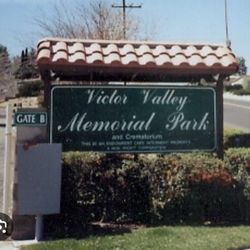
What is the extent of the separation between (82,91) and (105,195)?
Result: 4.89ft

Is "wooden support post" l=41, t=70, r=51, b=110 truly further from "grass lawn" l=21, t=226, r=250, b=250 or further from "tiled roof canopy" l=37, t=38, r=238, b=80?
"grass lawn" l=21, t=226, r=250, b=250

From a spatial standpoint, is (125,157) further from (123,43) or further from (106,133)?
(123,43)

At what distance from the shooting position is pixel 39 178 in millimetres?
7254

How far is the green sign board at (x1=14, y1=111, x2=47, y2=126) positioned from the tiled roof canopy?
2.30 feet

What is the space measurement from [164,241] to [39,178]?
1764mm

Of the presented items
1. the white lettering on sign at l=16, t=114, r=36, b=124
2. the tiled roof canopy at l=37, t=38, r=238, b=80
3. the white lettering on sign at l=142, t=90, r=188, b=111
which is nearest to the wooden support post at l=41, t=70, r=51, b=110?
the tiled roof canopy at l=37, t=38, r=238, b=80

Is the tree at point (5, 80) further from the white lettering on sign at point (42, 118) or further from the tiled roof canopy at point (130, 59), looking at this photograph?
the white lettering on sign at point (42, 118)

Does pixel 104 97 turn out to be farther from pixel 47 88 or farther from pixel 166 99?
pixel 166 99

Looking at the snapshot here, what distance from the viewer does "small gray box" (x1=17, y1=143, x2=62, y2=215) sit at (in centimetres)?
719

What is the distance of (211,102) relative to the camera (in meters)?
8.52

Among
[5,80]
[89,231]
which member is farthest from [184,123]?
[5,80]

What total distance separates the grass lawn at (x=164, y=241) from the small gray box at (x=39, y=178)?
55 cm

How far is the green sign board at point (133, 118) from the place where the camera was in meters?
7.97

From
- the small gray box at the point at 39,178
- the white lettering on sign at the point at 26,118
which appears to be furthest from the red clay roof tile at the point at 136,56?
the small gray box at the point at 39,178
